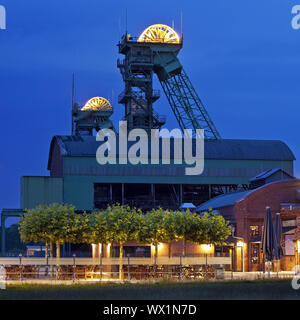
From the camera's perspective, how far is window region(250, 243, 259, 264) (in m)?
54.9

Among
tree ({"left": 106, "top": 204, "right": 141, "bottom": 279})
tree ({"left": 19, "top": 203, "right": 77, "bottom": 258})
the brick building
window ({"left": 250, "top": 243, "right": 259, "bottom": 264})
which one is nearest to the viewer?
tree ({"left": 106, "top": 204, "right": 141, "bottom": 279})

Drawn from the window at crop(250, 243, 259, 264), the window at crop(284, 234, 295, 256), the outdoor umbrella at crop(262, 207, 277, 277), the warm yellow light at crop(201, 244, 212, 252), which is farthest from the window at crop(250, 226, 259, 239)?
the outdoor umbrella at crop(262, 207, 277, 277)

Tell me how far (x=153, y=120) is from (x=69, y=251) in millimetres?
26682

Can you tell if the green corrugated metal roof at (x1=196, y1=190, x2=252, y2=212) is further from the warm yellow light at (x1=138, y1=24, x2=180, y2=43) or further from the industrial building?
the warm yellow light at (x1=138, y1=24, x2=180, y2=43)

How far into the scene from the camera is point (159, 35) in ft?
310

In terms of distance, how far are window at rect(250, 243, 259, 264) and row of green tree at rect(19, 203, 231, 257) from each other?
278 inches

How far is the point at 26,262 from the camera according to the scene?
147ft

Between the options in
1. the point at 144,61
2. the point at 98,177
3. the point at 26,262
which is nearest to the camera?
the point at 26,262

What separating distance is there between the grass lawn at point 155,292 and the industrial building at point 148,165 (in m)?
42.7

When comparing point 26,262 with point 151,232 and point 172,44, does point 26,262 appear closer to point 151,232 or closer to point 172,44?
point 151,232

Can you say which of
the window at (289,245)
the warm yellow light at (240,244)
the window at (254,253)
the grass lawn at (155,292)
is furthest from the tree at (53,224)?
the window at (289,245)

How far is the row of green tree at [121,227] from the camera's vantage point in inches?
1873
